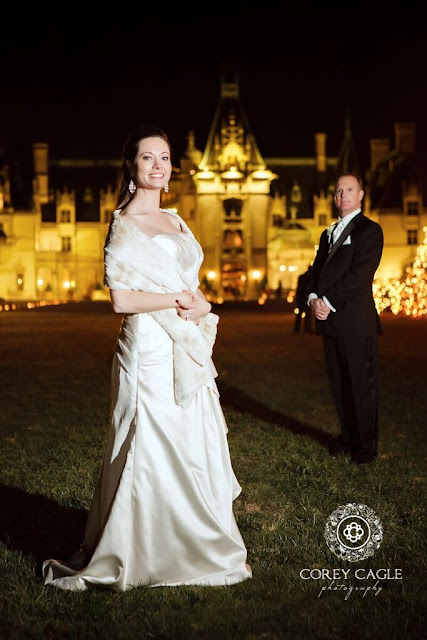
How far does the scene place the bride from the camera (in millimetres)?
3844

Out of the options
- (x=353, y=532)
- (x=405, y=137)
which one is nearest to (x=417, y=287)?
(x=353, y=532)

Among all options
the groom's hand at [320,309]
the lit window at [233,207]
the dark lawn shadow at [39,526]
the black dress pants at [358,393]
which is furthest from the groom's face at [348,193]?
the lit window at [233,207]

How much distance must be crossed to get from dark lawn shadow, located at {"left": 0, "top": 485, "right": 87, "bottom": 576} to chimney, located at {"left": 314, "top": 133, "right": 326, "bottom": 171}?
6992 centimetres

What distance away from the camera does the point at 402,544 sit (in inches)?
181

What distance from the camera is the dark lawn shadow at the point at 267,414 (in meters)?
7.93

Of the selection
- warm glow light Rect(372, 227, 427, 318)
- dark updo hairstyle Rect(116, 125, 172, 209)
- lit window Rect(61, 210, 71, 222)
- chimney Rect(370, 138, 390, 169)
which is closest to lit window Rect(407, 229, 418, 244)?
chimney Rect(370, 138, 390, 169)

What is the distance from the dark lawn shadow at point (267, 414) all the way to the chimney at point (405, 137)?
59314mm

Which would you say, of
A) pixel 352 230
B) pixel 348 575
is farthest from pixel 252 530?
pixel 352 230

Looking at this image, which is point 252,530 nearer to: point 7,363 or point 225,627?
point 225,627

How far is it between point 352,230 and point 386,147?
2556 inches

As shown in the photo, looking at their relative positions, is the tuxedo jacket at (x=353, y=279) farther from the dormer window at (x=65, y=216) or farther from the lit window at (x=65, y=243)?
the dormer window at (x=65, y=216)

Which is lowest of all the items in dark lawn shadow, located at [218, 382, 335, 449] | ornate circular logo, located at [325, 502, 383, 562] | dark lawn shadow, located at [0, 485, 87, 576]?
dark lawn shadow, located at [218, 382, 335, 449]

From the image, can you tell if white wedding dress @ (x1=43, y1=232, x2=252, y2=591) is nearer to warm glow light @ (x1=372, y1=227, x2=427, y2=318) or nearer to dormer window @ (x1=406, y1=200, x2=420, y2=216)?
warm glow light @ (x1=372, y1=227, x2=427, y2=318)

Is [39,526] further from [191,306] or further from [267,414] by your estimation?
[267,414]
